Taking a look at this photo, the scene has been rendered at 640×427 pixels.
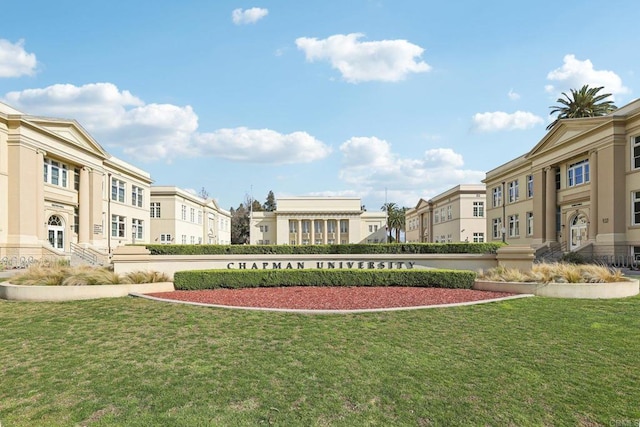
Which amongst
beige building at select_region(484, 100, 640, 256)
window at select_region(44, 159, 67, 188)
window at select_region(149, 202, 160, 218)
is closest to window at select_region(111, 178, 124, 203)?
window at select_region(44, 159, 67, 188)

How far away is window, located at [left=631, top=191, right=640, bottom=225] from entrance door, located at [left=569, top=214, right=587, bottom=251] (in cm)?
460

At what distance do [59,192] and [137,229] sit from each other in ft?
41.4

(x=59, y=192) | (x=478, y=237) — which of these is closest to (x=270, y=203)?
(x=478, y=237)

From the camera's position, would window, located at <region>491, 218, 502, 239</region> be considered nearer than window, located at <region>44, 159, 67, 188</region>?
No

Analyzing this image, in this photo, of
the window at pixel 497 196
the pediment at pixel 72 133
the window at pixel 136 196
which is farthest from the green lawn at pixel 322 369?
the window at pixel 497 196

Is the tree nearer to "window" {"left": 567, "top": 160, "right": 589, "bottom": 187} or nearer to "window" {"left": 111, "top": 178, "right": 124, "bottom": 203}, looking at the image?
"window" {"left": 111, "top": 178, "right": 124, "bottom": 203}

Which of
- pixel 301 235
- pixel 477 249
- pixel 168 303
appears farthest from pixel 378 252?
pixel 301 235

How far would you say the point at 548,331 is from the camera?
25.1 ft

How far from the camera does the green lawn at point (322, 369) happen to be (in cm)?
448

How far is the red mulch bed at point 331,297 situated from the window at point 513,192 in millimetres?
32291

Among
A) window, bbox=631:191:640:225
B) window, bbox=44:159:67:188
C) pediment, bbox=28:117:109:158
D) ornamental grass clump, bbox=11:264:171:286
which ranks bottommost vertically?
ornamental grass clump, bbox=11:264:171:286

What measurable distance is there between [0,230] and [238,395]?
97.8ft

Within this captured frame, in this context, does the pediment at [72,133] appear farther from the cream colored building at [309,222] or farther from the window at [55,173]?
the cream colored building at [309,222]

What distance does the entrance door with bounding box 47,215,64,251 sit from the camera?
101ft
